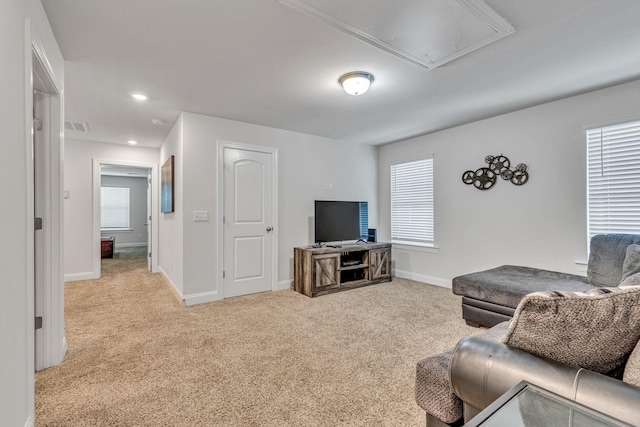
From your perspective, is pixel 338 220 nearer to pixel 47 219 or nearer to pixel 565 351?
pixel 47 219

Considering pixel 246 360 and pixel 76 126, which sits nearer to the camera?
pixel 246 360

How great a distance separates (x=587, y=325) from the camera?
97cm

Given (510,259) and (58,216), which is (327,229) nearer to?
(510,259)

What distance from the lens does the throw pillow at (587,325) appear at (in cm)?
97

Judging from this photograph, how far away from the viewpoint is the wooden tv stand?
4109 millimetres

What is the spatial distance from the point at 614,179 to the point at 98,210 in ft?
23.3

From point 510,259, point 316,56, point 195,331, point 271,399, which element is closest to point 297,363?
point 271,399

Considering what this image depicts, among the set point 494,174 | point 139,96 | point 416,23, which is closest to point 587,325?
point 416,23

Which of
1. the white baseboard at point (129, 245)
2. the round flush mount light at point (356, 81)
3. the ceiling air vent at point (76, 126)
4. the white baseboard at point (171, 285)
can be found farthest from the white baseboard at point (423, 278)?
the white baseboard at point (129, 245)

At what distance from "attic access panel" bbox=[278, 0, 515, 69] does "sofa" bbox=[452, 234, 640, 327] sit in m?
2.04

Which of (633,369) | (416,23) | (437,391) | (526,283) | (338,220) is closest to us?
(633,369)

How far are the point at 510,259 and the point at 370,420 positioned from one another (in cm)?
306

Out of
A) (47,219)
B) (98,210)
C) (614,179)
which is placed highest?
(614,179)

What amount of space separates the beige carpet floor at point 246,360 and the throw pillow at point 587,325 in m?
0.94
